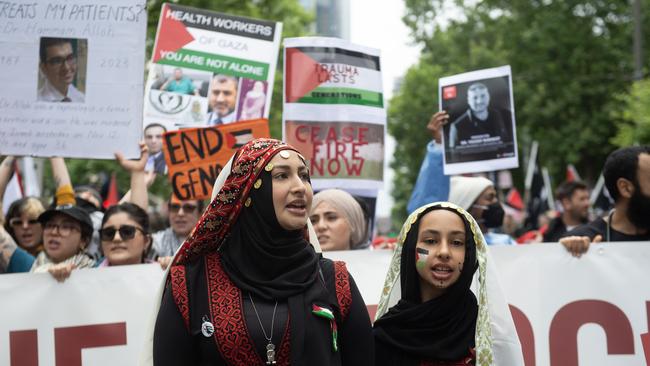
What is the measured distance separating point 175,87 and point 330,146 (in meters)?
1.35

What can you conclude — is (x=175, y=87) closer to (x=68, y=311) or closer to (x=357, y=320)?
(x=68, y=311)

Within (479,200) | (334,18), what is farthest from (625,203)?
(334,18)

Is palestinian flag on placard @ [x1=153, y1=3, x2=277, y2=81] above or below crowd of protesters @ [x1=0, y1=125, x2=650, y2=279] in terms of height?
above

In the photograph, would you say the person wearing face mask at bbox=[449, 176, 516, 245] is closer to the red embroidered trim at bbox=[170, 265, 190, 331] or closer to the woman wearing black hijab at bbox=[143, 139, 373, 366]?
the woman wearing black hijab at bbox=[143, 139, 373, 366]

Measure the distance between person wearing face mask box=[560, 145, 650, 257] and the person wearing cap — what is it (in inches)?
104

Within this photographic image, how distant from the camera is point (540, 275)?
516 cm

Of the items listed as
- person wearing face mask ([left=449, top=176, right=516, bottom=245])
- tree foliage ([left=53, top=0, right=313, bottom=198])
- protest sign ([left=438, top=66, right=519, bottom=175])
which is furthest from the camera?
tree foliage ([left=53, top=0, right=313, bottom=198])

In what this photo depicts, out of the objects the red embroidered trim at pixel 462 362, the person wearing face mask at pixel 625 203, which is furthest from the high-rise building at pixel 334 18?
the red embroidered trim at pixel 462 362

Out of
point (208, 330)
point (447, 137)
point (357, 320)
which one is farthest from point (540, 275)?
point (208, 330)

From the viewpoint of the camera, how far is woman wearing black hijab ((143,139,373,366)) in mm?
3316

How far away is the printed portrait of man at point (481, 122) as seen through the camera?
6.23 m

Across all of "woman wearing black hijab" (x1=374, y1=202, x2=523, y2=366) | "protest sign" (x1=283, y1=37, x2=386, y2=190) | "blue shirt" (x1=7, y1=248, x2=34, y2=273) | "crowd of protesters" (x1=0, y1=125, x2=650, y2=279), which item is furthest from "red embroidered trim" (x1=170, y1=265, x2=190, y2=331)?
"protest sign" (x1=283, y1=37, x2=386, y2=190)

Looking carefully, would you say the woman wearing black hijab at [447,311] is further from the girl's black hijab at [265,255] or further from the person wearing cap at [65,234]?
the person wearing cap at [65,234]

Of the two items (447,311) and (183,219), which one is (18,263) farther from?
(447,311)
